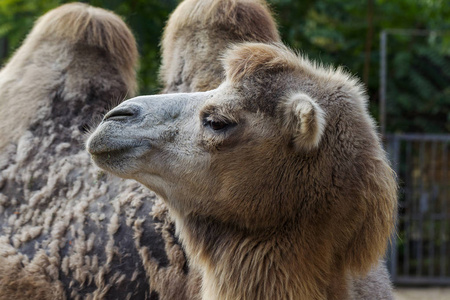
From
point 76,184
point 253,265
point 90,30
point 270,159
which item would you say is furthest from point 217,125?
point 90,30

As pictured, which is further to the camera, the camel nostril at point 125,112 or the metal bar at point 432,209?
the metal bar at point 432,209

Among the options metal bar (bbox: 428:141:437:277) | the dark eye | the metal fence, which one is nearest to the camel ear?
the dark eye

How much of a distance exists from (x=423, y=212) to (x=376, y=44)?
2486 millimetres

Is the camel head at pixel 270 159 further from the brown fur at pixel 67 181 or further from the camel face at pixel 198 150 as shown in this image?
the brown fur at pixel 67 181

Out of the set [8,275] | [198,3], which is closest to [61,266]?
[8,275]

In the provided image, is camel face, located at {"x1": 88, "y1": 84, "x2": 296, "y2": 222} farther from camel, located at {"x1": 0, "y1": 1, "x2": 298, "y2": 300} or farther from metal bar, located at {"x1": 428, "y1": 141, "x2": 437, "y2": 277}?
metal bar, located at {"x1": 428, "y1": 141, "x2": 437, "y2": 277}

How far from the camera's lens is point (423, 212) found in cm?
866

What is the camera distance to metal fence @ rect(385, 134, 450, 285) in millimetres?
8539

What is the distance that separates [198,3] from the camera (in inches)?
155

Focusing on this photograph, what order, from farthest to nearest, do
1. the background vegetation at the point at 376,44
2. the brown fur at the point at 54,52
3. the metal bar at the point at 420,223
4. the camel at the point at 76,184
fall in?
the metal bar at the point at 420,223 → the background vegetation at the point at 376,44 → the brown fur at the point at 54,52 → the camel at the point at 76,184

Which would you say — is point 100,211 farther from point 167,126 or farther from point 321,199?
point 321,199

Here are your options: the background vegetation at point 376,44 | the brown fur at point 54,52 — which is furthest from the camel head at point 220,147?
the background vegetation at point 376,44

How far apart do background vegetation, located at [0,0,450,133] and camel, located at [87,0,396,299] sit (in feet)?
15.3

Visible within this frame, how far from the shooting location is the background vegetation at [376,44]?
24.9 ft
